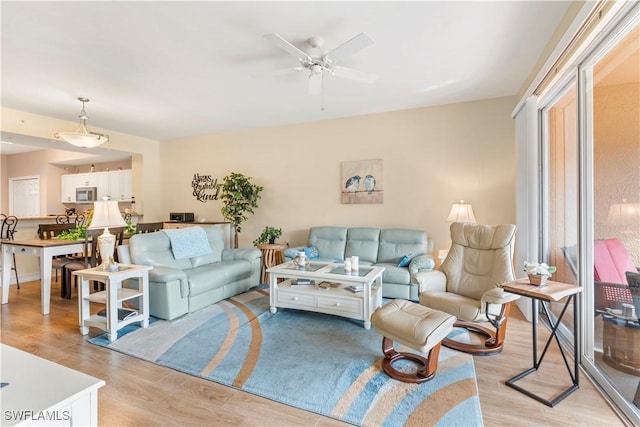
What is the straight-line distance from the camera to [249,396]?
6.43ft

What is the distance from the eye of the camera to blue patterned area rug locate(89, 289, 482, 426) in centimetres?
183

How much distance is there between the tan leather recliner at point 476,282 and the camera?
2447 mm

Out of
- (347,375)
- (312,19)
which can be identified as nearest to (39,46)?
(312,19)

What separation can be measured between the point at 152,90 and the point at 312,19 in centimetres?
243

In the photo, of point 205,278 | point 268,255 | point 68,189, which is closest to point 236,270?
point 205,278

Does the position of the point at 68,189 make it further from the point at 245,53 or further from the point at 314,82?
the point at 314,82

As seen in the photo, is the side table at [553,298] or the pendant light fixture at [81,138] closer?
the side table at [553,298]

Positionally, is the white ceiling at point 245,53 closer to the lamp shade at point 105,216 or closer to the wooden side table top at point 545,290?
the lamp shade at point 105,216

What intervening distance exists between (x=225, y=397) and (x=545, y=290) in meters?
2.20

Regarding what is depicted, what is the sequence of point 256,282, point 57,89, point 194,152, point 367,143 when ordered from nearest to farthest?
1. point 57,89
2. point 256,282
3. point 367,143
4. point 194,152

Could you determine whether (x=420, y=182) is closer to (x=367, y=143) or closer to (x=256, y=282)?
(x=367, y=143)

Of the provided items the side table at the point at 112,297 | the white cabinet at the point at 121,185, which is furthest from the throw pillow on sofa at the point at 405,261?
the white cabinet at the point at 121,185

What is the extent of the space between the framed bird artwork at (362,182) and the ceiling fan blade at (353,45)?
246cm

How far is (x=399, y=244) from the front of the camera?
428cm
